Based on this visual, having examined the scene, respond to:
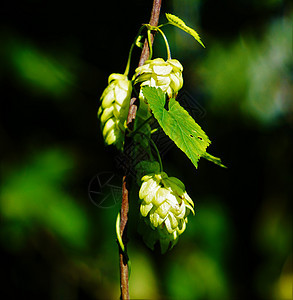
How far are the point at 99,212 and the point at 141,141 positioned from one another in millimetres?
1007

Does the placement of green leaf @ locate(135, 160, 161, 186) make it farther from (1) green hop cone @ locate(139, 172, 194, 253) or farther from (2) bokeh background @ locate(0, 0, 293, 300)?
(2) bokeh background @ locate(0, 0, 293, 300)

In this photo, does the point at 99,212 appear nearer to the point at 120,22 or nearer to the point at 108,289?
the point at 108,289

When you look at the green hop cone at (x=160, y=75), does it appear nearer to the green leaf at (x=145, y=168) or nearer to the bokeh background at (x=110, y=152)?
the green leaf at (x=145, y=168)

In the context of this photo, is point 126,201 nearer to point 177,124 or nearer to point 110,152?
point 177,124

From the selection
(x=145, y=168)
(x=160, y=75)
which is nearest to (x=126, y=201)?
(x=145, y=168)

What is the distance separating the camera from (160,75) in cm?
53

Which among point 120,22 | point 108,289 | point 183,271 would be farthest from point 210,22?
point 108,289

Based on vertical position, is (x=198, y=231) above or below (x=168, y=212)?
below

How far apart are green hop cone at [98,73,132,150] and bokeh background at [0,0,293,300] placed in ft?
2.93

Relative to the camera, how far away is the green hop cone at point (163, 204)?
0.54 metres

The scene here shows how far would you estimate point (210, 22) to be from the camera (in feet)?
5.55

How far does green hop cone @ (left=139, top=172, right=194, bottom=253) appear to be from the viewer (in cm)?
54

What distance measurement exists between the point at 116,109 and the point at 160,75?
93mm

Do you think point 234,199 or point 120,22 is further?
point 234,199
